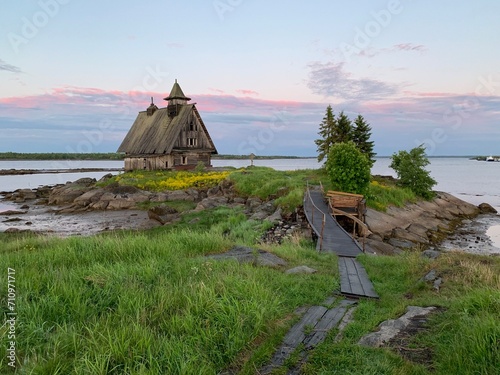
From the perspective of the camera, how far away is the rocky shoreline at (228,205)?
22.3 meters

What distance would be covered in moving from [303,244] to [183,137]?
32.7m

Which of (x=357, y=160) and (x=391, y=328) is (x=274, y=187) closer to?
(x=357, y=160)

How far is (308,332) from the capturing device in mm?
5797

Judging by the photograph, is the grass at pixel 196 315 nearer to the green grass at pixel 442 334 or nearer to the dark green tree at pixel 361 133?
the green grass at pixel 442 334

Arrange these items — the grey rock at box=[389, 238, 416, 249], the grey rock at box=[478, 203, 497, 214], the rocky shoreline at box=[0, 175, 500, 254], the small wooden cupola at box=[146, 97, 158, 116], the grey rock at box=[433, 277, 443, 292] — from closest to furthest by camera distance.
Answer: the grey rock at box=[433, 277, 443, 292]
the grey rock at box=[389, 238, 416, 249]
the rocky shoreline at box=[0, 175, 500, 254]
the grey rock at box=[478, 203, 497, 214]
the small wooden cupola at box=[146, 97, 158, 116]

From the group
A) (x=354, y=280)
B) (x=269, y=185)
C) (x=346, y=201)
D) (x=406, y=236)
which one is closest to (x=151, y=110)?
(x=269, y=185)

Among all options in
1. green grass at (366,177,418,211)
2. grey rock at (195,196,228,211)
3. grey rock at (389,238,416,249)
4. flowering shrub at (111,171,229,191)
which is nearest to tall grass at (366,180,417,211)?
green grass at (366,177,418,211)

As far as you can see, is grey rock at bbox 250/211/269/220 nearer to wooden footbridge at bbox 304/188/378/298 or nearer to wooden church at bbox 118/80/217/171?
wooden footbridge at bbox 304/188/378/298

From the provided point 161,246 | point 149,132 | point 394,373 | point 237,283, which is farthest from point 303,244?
point 149,132

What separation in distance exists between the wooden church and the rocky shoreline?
1098 cm

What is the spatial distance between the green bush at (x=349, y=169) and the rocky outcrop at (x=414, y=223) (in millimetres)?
2228

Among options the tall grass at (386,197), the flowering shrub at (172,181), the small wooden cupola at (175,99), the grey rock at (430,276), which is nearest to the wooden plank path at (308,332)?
the grey rock at (430,276)

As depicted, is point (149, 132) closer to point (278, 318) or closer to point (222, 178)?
point (222, 178)

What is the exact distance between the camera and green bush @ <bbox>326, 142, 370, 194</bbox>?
80.6ft
